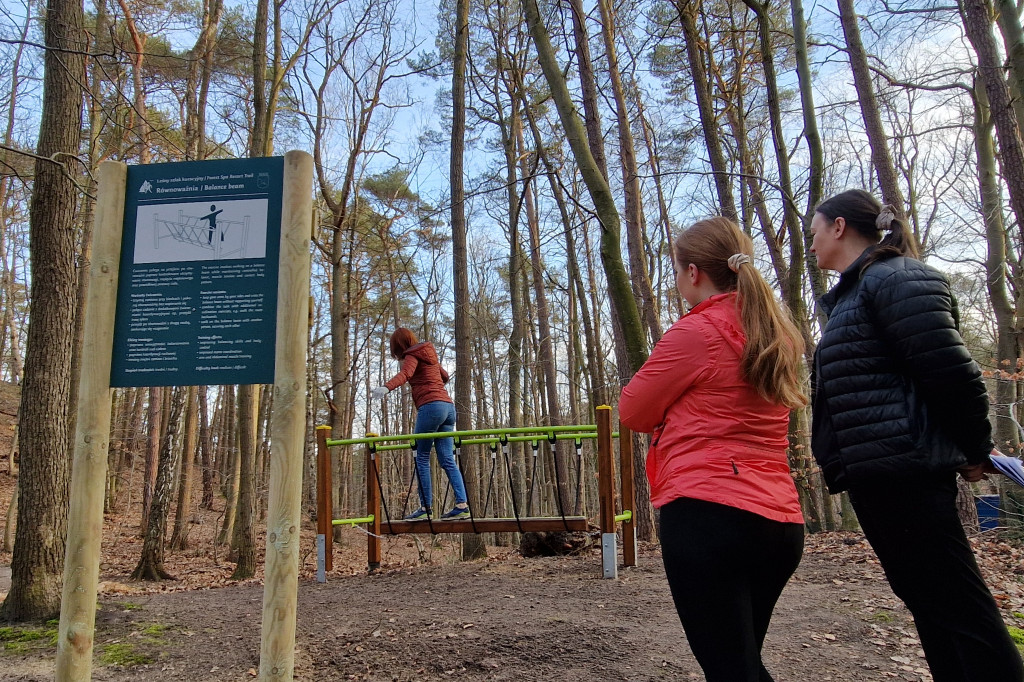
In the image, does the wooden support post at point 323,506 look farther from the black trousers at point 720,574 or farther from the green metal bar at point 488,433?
the black trousers at point 720,574

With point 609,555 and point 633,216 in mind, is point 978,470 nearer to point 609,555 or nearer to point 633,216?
point 609,555

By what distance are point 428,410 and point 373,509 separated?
1.40m

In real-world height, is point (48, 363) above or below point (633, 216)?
below

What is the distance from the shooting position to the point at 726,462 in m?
1.71

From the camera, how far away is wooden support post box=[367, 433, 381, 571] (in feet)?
22.3

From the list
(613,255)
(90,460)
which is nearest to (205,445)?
(613,255)

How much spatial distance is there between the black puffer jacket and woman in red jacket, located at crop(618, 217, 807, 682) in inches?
10.5

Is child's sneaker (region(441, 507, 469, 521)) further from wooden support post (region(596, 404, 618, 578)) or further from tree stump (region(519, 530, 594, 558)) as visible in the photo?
tree stump (region(519, 530, 594, 558))

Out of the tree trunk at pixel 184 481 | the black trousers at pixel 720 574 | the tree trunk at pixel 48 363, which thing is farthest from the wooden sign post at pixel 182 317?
the tree trunk at pixel 184 481

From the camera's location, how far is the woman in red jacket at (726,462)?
164cm

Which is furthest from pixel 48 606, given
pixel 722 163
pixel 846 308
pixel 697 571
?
pixel 722 163

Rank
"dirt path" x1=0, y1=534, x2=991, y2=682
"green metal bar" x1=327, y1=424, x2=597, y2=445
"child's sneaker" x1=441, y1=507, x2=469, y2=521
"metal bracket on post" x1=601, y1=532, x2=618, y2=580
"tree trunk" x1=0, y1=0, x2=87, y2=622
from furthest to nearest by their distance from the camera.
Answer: "child's sneaker" x1=441, y1=507, x2=469, y2=521, "metal bracket on post" x1=601, y1=532, x2=618, y2=580, "green metal bar" x1=327, y1=424, x2=597, y2=445, "tree trunk" x1=0, y1=0, x2=87, y2=622, "dirt path" x1=0, y1=534, x2=991, y2=682

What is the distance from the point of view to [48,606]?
182 inches

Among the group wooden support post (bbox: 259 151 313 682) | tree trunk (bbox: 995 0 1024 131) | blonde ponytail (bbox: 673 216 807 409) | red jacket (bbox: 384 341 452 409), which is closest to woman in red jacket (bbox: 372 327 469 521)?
red jacket (bbox: 384 341 452 409)
